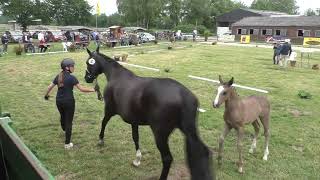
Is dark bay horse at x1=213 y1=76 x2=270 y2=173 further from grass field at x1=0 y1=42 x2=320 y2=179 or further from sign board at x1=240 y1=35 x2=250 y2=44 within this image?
sign board at x1=240 y1=35 x2=250 y2=44

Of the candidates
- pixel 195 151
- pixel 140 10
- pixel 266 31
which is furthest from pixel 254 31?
pixel 195 151

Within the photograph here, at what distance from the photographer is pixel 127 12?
89375mm

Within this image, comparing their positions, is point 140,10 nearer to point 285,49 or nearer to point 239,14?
point 239,14

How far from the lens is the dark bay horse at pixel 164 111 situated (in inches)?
211

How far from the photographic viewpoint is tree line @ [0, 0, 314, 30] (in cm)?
7367

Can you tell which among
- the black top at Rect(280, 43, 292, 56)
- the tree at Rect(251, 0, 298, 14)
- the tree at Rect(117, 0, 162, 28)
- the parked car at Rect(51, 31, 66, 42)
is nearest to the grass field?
the black top at Rect(280, 43, 292, 56)

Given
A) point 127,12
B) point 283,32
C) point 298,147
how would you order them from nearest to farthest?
1. point 298,147
2. point 283,32
3. point 127,12

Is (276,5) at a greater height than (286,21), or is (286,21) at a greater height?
(276,5)

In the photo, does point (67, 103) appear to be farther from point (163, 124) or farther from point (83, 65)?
point (83, 65)

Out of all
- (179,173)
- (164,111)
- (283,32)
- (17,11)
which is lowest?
(179,173)

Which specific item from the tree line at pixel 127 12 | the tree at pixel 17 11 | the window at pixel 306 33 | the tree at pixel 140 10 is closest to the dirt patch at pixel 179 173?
the window at pixel 306 33

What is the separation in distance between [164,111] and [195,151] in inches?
31.4

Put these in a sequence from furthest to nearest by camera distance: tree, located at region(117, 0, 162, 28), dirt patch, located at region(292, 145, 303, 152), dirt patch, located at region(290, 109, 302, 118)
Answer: tree, located at region(117, 0, 162, 28), dirt patch, located at region(290, 109, 302, 118), dirt patch, located at region(292, 145, 303, 152)

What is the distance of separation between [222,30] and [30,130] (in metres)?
75.3
